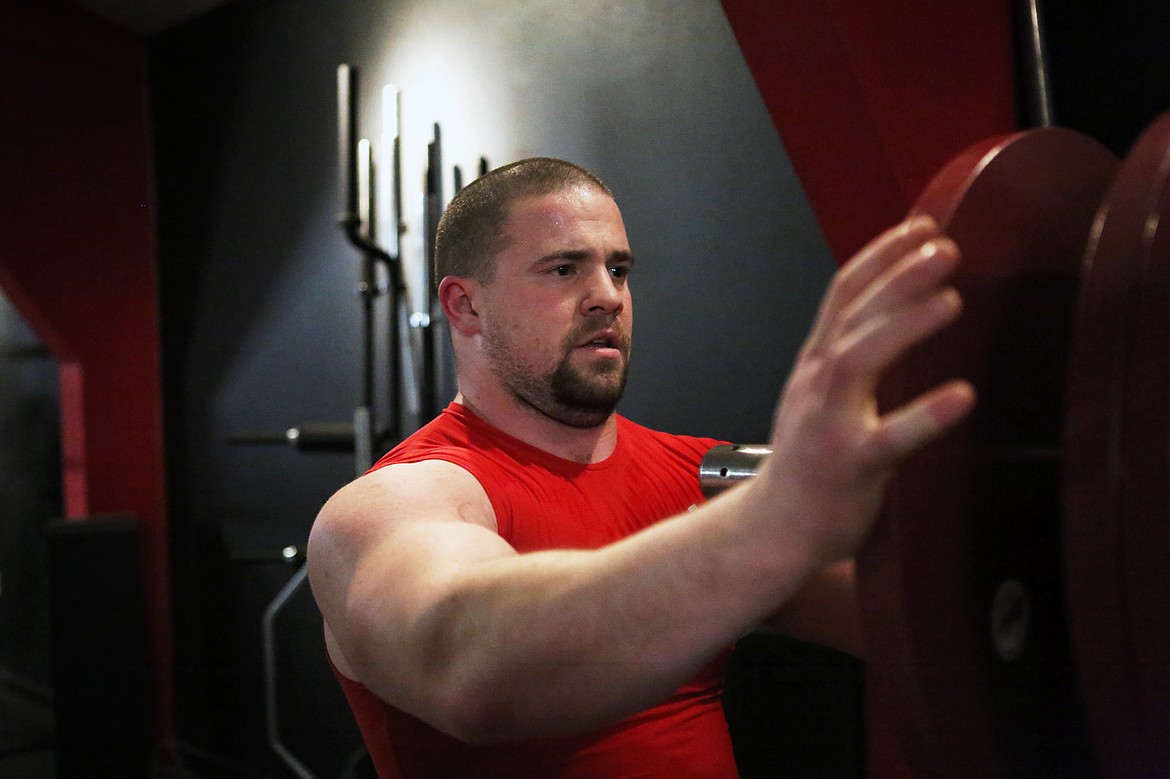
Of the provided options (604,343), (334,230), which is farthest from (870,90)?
(334,230)

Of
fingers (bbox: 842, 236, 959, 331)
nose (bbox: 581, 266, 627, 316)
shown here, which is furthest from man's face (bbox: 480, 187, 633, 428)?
fingers (bbox: 842, 236, 959, 331)

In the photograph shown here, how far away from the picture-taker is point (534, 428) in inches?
48.5

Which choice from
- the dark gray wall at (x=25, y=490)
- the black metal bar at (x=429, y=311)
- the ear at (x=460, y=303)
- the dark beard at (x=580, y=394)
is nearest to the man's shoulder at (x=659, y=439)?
the dark beard at (x=580, y=394)

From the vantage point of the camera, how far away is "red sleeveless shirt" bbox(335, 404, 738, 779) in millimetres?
989

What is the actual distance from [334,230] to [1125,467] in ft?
8.27

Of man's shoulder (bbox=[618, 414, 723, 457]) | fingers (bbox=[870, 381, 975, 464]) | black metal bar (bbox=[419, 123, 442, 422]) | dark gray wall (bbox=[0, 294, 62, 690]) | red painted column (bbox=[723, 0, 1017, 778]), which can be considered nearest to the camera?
fingers (bbox=[870, 381, 975, 464])

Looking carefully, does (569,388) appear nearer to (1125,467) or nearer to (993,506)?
(993,506)

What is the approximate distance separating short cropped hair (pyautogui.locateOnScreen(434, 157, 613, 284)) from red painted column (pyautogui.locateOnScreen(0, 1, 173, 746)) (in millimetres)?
2522

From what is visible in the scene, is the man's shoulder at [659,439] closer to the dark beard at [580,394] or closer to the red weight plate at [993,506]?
the dark beard at [580,394]

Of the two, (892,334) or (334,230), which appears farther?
(334,230)

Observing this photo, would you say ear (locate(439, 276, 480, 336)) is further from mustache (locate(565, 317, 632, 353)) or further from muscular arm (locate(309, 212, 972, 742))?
muscular arm (locate(309, 212, 972, 742))

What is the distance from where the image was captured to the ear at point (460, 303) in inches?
50.9

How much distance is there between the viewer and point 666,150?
A: 1.94 m

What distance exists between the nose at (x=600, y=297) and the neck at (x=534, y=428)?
0.15m
